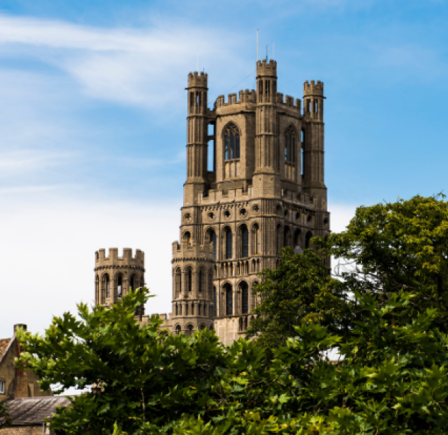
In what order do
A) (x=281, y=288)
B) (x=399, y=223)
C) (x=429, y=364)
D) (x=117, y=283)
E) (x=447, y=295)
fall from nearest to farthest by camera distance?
(x=429, y=364), (x=447, y=295), (x=399, y=223), (x=281, y=288), (x=117, y=283)

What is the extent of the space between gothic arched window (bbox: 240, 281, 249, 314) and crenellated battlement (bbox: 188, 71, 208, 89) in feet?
88.0

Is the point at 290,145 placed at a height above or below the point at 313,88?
below

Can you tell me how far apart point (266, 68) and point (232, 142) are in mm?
10230

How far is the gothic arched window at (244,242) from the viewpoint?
126625mm

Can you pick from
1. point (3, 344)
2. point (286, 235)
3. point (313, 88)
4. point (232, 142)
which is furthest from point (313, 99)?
point (3, 344)

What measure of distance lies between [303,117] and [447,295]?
87763mm

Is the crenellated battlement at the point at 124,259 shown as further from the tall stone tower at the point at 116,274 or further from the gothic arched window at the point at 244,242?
the gothic arched window at the point at 244,242

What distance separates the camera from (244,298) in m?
125

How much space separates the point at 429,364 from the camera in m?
26.5

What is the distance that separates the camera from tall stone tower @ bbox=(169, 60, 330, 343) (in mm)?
125125

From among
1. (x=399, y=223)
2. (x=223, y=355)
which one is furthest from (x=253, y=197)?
(x=223, y=355)

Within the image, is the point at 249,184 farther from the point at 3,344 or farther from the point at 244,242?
the point at 3,344

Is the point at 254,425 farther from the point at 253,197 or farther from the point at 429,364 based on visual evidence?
the point at 253,197

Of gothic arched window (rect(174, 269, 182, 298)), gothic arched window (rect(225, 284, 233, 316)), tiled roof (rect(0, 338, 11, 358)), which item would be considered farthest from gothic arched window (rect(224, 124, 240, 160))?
tiled roof (rect(0, 338, 11, 358))
